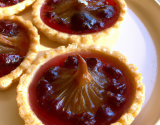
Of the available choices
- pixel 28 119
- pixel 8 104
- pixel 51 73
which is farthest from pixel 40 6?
pixel 28 119

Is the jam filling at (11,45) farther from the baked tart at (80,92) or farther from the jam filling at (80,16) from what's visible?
the jam filling at (80,16)

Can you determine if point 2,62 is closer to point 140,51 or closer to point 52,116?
point 52,116

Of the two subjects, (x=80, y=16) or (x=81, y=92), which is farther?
(x=80, y=16)

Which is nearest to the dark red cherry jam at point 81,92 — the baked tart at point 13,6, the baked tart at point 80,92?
the baked tart at point 80,92

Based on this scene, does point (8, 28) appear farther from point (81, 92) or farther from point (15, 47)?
point (81, 92)

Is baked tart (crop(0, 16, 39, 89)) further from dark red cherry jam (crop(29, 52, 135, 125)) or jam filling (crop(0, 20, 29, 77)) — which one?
dark red cherry jam (crop(29, 52, 135, 125))

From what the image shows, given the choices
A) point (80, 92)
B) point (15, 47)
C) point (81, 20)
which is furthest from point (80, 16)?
point (80, 92)
